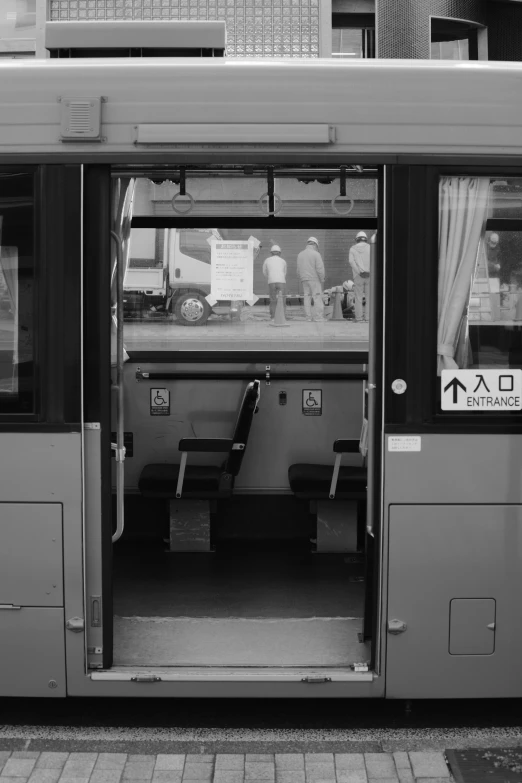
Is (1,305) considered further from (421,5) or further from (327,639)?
(421,5)

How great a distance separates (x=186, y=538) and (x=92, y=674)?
7.12 ft

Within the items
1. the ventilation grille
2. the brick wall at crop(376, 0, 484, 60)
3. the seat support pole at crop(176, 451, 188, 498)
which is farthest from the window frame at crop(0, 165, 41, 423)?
the brick wall at crop(376, 0, 484, 60)

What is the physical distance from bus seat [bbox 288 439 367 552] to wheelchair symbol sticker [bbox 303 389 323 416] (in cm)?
43

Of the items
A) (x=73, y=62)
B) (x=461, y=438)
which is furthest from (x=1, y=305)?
(x=461, y=438)

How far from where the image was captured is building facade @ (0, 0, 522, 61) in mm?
6840

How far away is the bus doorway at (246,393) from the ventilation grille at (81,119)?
4.97 feet

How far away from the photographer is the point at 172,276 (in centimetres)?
625

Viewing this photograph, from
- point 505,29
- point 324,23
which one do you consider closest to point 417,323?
point 324,23

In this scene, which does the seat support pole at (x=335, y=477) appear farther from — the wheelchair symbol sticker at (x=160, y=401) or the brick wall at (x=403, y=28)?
the brick wall at (x=403, y=28)

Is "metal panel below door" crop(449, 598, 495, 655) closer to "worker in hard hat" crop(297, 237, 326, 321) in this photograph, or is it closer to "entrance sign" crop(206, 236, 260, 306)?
"entrance sign" crop(206, 236, 260, 306)

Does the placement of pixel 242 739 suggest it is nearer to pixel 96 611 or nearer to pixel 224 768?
pixel 224 768

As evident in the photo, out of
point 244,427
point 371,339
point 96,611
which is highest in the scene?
point 371,339

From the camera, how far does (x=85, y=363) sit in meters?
3.73

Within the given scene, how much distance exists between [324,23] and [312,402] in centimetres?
349
